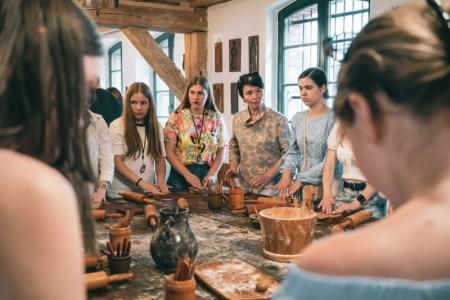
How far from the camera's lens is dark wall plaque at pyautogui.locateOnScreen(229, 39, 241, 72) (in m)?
7.13

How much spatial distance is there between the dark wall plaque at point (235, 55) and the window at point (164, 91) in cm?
266

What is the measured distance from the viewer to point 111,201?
3.56 meters

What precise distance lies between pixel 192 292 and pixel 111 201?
201cm

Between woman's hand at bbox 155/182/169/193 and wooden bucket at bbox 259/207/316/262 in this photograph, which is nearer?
wooden bucket at bbox 259/207/316/262

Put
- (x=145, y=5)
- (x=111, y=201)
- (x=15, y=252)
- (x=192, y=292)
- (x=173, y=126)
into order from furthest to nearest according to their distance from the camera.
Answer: (x=145, y=5) → (x=173, y=126) → (x=111, y=201) → (x=192, y=292) → (x=15, y=252)

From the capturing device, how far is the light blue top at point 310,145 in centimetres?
378

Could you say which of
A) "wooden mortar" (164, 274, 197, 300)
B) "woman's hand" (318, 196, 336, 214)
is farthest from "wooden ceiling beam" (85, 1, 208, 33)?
"wooden mortar" (164, 274, 197, 300)

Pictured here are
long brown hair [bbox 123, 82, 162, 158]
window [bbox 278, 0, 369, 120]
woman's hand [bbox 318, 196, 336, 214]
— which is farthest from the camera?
window [bbox 278, 0, 369, 120]

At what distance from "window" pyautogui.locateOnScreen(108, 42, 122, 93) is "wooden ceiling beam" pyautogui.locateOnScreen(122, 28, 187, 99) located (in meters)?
4.32

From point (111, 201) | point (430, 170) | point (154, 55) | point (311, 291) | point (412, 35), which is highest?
point (154, 55)

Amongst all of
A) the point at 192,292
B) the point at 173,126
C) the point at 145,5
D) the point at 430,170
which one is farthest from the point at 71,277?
the point at 145,5

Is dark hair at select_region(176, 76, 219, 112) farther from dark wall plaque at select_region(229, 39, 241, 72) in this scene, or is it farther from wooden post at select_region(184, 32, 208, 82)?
wooden post at select_region(184, 32, 208, 82)

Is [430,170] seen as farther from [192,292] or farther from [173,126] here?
[173,126]

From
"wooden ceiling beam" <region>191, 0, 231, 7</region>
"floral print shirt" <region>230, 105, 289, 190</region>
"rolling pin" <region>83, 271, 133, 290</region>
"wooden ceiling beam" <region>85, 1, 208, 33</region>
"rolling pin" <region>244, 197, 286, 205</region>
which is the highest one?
"wooden ceiling beam" <region>191, 0, 231, 7</region>
